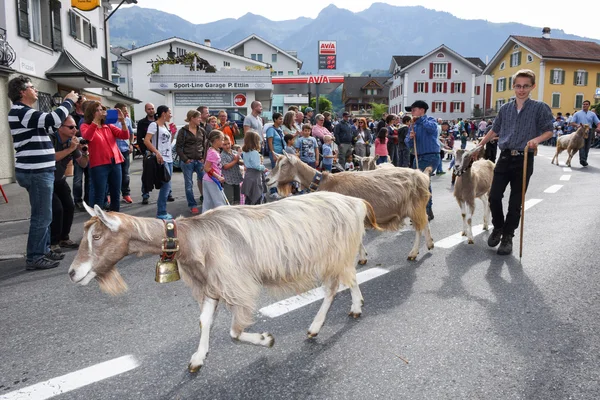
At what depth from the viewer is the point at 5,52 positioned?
12.9 meters

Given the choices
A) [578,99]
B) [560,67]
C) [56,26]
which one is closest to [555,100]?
[578,99]

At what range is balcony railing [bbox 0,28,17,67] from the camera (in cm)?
1269

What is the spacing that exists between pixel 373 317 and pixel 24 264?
14.6ft

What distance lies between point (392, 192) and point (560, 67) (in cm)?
5059

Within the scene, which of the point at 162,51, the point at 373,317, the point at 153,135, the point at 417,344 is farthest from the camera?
the point at 162,51

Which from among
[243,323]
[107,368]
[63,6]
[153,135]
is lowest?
[107,368]

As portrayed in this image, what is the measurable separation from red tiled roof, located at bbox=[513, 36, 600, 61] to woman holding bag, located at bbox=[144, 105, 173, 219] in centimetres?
4774

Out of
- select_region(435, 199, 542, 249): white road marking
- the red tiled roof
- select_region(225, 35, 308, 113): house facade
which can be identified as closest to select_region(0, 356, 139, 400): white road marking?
select_region(435, 199, 542, 249): white road marking

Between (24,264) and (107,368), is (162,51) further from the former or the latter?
(107,368)

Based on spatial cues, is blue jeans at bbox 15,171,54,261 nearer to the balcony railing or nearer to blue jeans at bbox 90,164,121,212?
A: blue jeans at bbox 90,164,121,212

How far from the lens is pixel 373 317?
12.6 feet

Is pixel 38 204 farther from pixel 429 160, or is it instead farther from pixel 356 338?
pixel 429 160

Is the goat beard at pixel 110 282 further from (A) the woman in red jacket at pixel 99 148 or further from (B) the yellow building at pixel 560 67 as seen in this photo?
(B) the yellow building at pixel 560 67

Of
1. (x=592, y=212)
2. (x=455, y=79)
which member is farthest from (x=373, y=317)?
(x=455, y=79)
